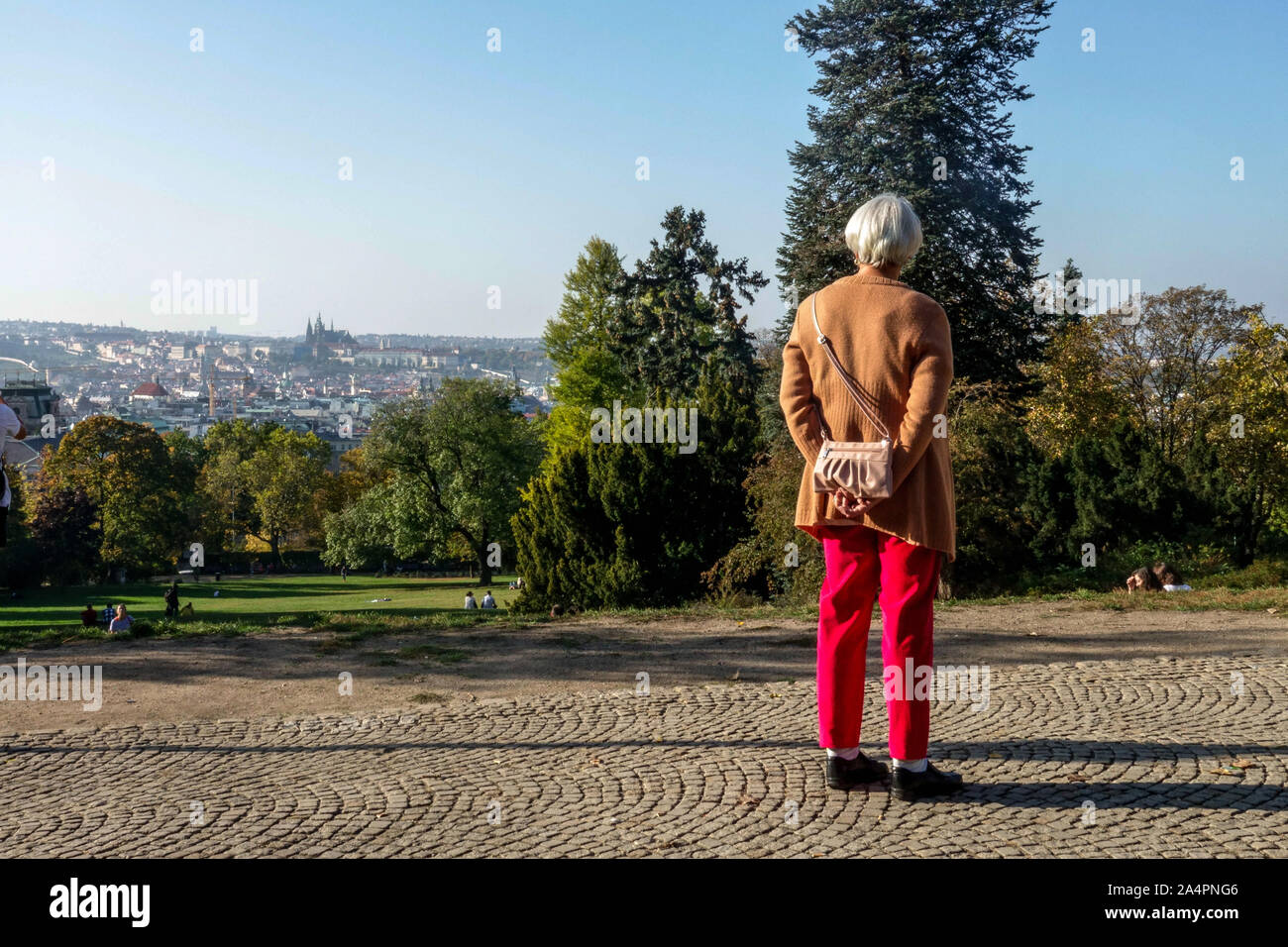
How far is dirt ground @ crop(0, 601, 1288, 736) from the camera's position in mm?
8062

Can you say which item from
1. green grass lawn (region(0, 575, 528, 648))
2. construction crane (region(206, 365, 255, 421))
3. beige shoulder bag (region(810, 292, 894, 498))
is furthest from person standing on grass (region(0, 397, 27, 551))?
construction crane (region(206, 365, 255, 421))

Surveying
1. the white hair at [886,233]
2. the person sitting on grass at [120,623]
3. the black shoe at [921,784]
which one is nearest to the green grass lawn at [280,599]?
the person sitting on grass at [120,623]

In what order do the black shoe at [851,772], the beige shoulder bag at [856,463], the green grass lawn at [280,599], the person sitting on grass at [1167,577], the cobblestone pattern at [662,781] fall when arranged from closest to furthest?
the cobblestone pattern at [662,781] < the beige shoulder bag at [856,463] < the black shoe at [851,772] < the person sitting on grass at [1167,577] < the green grass lawn at [280,599]

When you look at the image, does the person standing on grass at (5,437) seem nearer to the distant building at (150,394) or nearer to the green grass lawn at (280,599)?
the green grass lawn at (280,599)

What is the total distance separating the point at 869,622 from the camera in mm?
5098

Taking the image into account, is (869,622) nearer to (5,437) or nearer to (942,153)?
(5,437)

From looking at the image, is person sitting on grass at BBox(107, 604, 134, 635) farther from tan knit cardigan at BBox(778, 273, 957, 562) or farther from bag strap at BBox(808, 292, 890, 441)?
bag strap at BBox(808, 292, 890, 441)

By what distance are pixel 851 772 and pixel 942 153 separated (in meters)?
24.2

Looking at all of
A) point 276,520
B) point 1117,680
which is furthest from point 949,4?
point 276,520

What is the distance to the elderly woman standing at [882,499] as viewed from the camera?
195 inches

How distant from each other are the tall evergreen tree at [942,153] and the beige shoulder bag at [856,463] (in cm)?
2188

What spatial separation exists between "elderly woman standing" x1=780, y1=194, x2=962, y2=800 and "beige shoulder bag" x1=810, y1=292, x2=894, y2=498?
0.11 ft

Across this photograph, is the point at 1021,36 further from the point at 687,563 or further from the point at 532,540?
the point at 532,540
